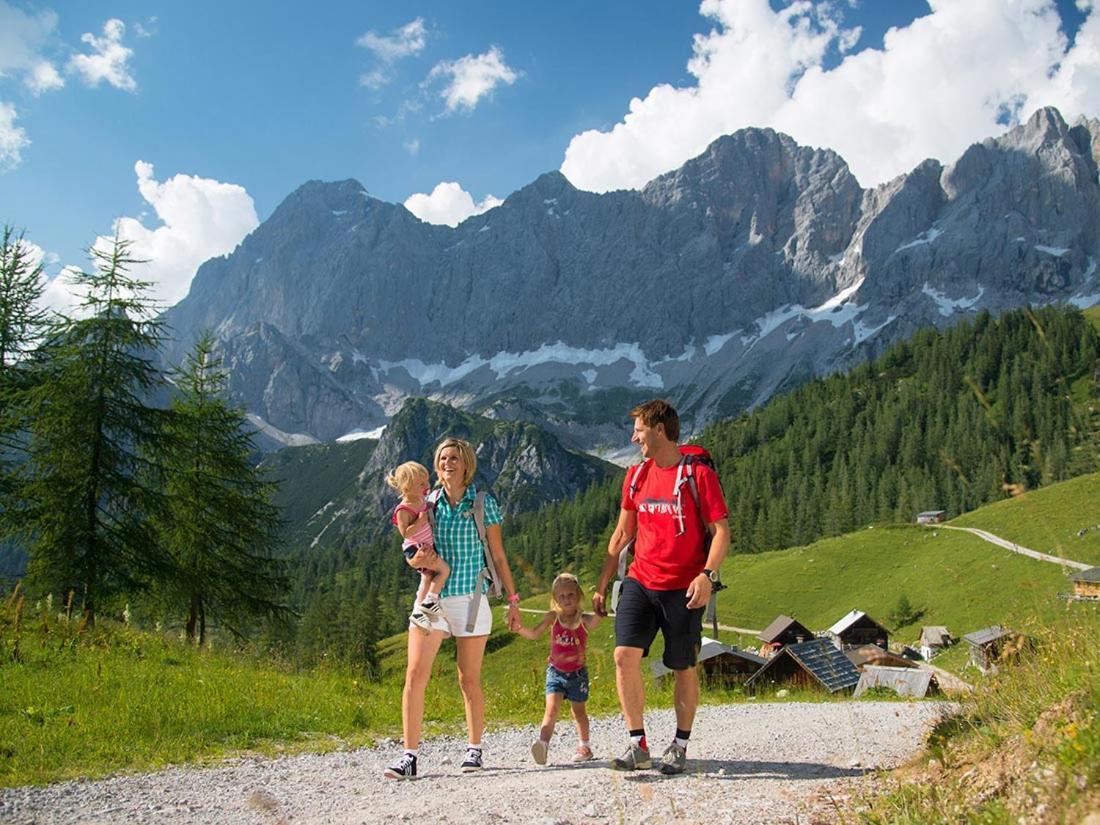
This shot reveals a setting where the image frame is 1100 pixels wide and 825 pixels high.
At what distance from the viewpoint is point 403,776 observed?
669 centimetres

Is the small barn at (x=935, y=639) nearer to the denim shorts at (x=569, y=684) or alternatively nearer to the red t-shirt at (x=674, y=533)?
the denim shorts at (x=569, y=684)

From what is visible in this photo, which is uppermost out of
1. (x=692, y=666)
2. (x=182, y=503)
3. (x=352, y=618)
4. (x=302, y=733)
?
(x=182, y=503)

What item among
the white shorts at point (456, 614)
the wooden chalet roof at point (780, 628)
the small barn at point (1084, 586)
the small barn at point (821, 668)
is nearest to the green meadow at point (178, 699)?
the small barn at point (1084, 586)

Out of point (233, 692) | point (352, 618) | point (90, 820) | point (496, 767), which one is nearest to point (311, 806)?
point (90, 820)

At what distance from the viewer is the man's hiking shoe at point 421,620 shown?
693cm

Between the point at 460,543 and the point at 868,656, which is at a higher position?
the point at 460,543

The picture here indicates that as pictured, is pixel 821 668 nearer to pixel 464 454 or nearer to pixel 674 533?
pixel 674 533

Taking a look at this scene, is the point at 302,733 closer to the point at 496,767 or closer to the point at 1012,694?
the point at 496,767

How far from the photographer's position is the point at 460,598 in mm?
7113

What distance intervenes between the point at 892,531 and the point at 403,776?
87144 millimetres

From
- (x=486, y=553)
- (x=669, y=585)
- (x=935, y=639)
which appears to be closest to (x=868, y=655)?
(x=669, y=585)

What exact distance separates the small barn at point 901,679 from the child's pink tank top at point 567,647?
1880 cm

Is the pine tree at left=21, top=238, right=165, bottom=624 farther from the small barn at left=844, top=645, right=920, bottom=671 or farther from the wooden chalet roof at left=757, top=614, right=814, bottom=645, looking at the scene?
the wooden chalet roof at left=757, top=614, right=814, bottom=645

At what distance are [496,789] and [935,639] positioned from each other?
5443 cm
